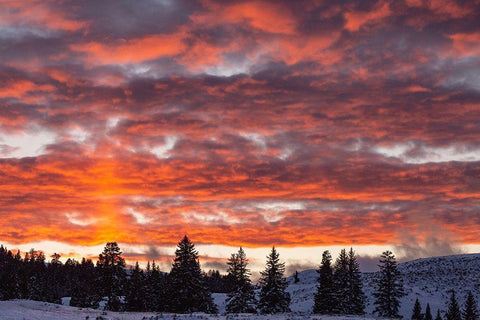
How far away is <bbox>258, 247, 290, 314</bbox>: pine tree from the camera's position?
199 ft

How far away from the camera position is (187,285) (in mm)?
A: 57938

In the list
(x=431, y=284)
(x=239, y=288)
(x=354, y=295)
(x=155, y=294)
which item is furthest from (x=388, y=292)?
(x=431, y=284)

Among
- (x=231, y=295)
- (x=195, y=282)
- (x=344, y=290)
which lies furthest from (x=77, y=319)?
(x=344, y=290)

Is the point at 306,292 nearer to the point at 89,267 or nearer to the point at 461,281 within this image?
the point at 461,281

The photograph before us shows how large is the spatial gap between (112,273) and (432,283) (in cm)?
7595

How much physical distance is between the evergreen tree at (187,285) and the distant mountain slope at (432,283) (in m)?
34.4

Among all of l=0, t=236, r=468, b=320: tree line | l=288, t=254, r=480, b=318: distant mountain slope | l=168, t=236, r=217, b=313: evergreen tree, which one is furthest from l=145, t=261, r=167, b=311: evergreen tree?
l=288, t=254, r=480, b=318: distant mountain slope

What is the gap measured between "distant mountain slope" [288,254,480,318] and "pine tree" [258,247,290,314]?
28273 mm

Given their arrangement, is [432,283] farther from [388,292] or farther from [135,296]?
[135,296]

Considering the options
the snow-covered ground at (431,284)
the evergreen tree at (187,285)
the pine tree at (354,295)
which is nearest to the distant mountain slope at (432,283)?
the snow-covered ground at (431,284)

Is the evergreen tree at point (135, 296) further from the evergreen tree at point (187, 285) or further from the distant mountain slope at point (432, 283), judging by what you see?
the distant mountain slope at point (432, 283)

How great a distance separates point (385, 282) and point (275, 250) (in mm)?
15095

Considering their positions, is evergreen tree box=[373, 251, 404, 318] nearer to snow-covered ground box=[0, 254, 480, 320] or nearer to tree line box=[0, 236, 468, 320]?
tree line box=[0, 236, 468, 320]

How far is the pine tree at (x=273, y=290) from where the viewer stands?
60719 millimetres
